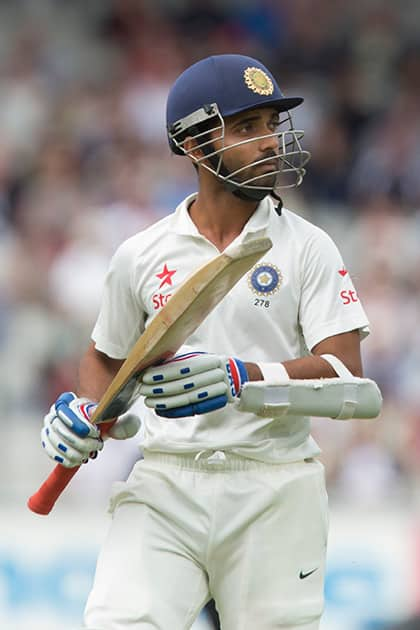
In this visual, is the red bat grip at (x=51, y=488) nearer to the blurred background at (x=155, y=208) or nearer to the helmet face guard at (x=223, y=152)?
the helmet face guard at (x=223, y=152)

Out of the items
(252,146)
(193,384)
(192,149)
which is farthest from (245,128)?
(193,384)

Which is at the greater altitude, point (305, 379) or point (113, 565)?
point (305, 379)

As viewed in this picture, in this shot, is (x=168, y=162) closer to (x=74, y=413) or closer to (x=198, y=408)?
(x=74, y=413)

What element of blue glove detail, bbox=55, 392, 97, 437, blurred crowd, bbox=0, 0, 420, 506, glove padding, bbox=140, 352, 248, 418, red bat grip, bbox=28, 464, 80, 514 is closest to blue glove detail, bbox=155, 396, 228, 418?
glove padding, bbox=140, 352, 248, 418

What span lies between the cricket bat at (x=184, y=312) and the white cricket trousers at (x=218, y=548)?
309 millimetres

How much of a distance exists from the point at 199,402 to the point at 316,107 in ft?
22.9

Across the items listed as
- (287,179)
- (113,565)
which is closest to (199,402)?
(113,565)

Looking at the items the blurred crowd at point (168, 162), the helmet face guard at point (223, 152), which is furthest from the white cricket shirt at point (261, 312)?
the blurred crowd at point (168, 162)

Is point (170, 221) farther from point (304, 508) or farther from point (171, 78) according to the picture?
point (171, 78)

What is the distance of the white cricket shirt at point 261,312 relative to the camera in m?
3.73

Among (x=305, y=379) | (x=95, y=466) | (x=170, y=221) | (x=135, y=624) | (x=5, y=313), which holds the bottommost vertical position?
(x=95, y=466)

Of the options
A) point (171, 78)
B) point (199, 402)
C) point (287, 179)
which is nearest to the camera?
point (199, 402)

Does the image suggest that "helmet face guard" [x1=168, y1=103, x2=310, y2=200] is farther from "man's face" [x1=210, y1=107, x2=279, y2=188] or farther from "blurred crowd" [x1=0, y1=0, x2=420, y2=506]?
"blurred crowd" [x1=0, y1=0, x2=420, y2=506]

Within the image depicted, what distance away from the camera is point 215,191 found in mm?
3936
